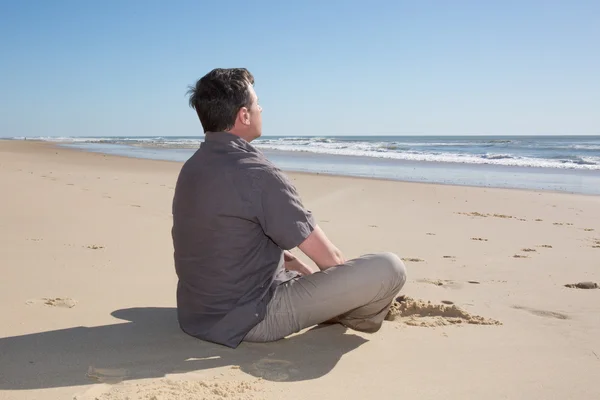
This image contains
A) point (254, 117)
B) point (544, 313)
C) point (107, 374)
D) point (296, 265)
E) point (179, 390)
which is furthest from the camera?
point (544, 313)

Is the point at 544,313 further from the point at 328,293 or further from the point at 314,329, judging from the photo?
the point at 328,293

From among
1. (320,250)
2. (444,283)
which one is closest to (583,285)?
(444,283)

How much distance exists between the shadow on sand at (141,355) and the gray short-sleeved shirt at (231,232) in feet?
0.49

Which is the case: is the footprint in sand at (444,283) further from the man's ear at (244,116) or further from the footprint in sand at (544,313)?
the man's ear at (244,116)

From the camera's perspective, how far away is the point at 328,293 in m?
2.65

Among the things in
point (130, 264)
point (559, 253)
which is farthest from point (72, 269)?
point (559, 253)

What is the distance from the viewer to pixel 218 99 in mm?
2430

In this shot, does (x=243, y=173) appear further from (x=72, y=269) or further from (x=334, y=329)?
(x=72, y=269)

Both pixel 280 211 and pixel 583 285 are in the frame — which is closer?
pixel 280 211

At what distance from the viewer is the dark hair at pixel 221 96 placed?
2406mm

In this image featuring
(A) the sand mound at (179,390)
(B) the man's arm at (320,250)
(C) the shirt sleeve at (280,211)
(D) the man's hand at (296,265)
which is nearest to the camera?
(A) the sand mound at (179,390)

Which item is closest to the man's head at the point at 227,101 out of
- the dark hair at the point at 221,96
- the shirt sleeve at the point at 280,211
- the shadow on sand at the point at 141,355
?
the dark hair at the point at 221,96

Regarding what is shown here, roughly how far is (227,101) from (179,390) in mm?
1229

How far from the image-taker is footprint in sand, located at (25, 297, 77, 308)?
3.26 m
